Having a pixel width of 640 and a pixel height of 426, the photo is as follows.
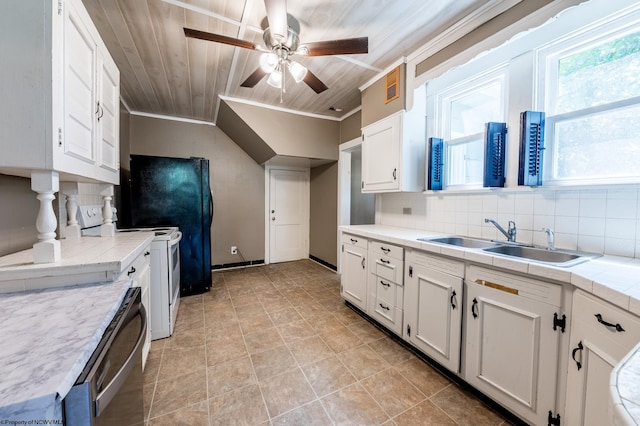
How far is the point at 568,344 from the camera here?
112 centimetres

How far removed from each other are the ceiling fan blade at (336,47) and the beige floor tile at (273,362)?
2280mm

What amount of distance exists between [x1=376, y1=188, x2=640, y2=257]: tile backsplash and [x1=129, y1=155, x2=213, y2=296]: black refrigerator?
256 cm

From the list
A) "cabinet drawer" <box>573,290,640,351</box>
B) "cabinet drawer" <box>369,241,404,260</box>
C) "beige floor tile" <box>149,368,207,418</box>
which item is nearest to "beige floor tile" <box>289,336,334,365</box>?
"beige floor tile" <box>149,368,207,418</box>

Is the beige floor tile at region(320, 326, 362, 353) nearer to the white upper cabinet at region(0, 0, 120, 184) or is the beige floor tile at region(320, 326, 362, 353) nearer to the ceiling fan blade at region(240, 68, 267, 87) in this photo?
the white upper cabinet at region(0, 0, 120, 184)

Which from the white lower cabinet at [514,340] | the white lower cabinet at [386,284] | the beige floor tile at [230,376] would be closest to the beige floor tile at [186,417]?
the beige floor tile at [230,376]

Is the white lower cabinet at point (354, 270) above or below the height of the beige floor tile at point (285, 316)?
above

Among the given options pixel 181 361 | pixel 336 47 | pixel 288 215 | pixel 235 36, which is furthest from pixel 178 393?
pixel 288 215

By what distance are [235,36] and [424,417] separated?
3.00 metres

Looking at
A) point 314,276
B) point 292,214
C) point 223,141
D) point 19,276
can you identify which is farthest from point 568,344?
point 223,141

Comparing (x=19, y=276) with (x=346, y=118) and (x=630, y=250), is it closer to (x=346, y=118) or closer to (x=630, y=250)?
(x=630, y=250)

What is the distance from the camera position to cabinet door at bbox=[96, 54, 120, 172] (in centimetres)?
146

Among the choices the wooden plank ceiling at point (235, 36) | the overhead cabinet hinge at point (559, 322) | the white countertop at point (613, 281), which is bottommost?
the overhead cabinet hinge at point (559, 322)

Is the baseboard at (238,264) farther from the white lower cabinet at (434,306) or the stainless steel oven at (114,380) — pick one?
the stainless steel oven at (114,380)

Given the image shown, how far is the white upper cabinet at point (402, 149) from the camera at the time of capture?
2385 millimetres
